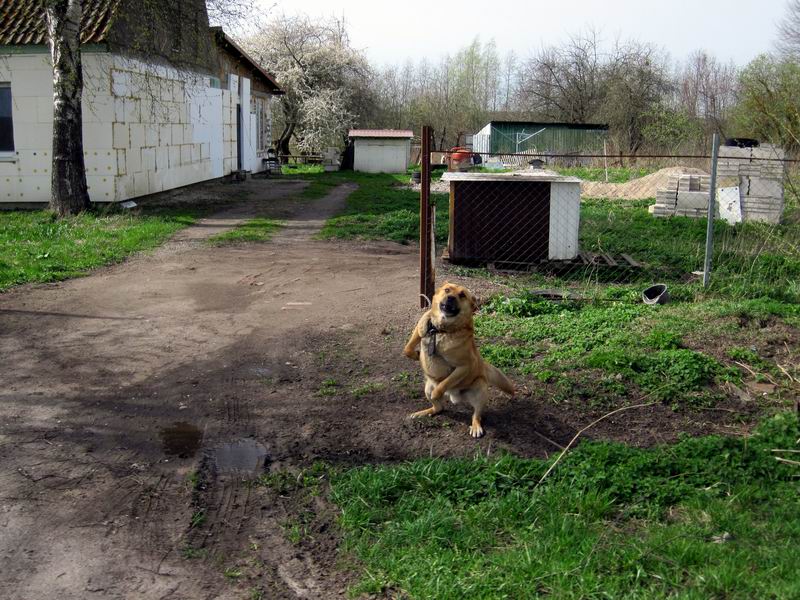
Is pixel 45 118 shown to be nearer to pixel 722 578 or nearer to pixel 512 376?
pixel 512 376

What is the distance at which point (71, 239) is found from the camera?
498 inches

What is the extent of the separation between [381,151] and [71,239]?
21.6 meters

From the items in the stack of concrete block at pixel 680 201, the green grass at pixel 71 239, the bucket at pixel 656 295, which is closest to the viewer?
the bucket at pixel 656 295

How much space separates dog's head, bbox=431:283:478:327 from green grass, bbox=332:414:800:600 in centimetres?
96

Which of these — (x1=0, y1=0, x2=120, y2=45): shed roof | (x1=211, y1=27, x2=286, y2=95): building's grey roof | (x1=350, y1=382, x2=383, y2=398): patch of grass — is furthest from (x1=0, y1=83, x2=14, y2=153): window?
(x1=350, y1=382, x2=383, y2=398): patch of grass

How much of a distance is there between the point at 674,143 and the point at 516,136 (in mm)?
7030

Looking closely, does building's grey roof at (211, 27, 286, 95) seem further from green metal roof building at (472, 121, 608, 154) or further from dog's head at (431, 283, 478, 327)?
dog's head at (431, 283, 478, 327)

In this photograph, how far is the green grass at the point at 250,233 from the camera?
538 inches

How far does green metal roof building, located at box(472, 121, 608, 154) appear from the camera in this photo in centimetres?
3547

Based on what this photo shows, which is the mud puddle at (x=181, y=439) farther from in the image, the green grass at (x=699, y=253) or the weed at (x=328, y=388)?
the green grass at (x=699, y=253)

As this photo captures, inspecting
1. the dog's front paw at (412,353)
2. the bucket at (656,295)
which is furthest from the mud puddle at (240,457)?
the bucket at (656,295)

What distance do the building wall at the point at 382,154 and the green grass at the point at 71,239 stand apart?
1717 cm

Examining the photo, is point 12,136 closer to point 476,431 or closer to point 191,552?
point 476,431

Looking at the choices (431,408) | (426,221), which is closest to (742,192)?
(426,221)
